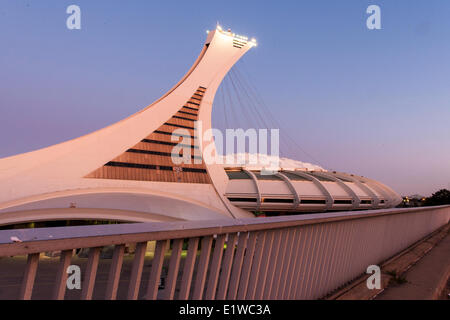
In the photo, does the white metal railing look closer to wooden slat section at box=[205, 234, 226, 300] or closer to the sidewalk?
wooden slat section at box=[205, 234, 226, 300]

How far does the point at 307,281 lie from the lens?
375 centimetres

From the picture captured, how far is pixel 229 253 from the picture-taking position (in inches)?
107

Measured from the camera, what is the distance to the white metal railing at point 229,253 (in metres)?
1.59

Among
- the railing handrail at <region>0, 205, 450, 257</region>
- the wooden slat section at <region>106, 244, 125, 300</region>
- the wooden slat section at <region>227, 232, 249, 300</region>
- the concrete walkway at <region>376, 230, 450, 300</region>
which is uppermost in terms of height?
the railing handrail at <region>0, 205, 450, 257</region>

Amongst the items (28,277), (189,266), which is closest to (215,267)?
(189,266)

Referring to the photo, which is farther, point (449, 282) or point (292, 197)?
point (292, 197)

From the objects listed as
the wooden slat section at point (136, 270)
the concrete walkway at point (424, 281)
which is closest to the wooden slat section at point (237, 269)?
the wooden slat section at point (136, 270)

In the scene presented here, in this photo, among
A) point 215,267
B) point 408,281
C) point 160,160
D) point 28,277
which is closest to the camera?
point 28,277

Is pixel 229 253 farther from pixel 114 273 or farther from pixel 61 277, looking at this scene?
pixel 61 277

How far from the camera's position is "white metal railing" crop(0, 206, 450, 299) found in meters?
1.59

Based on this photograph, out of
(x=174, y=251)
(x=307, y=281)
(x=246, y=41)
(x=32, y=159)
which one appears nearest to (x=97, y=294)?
(x=307, y=281)

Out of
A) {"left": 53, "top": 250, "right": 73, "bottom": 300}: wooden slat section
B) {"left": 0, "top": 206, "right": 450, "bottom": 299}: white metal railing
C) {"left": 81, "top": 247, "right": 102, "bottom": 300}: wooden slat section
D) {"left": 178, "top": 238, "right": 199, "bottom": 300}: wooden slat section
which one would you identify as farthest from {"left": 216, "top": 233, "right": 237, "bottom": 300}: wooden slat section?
{"left": 53, "top": 250, "right": 73, "bottom": 300}: wooden slat section
